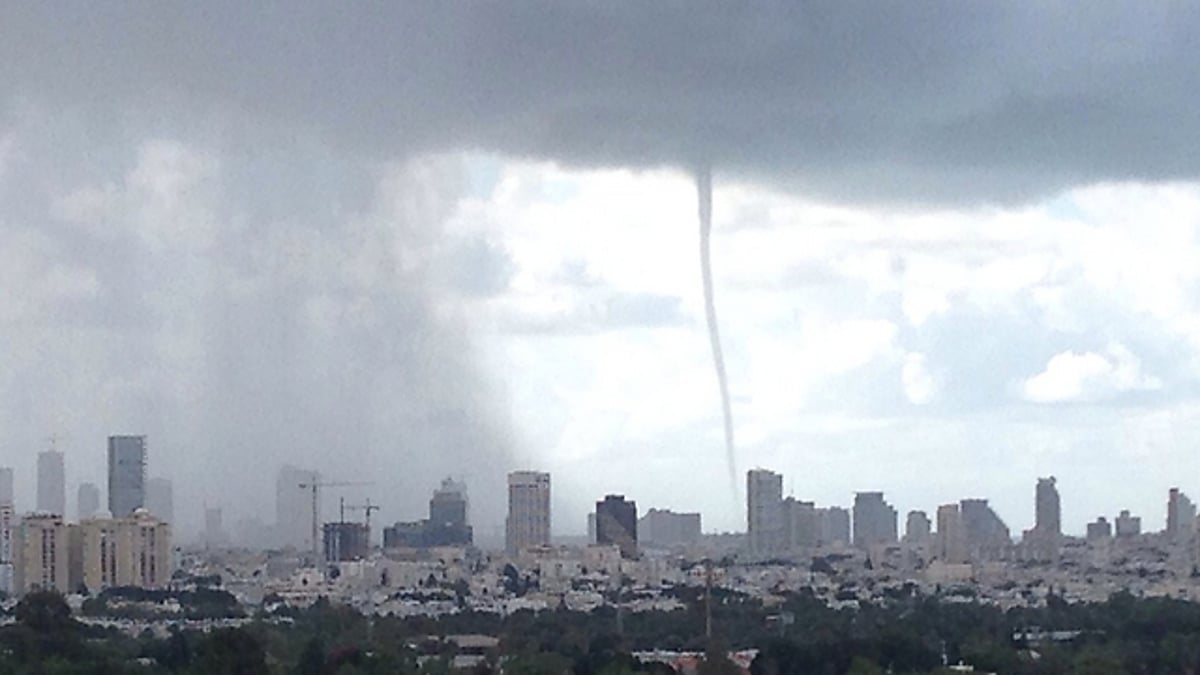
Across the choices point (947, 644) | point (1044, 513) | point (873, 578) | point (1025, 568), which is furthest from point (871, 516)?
point (947, 644)

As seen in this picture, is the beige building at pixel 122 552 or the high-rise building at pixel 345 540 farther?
the high-rise building at pixel 345 540

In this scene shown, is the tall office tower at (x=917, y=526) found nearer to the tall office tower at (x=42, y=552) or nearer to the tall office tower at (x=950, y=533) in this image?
the tall office tower at (x=950, y=533)

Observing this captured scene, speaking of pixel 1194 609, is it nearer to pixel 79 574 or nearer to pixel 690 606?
pixel 690 606

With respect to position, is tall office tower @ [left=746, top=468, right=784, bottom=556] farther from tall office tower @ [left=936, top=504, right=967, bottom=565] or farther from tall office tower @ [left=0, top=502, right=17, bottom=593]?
tall office tower @ [left=0, top=502, right=17, bottom=593]

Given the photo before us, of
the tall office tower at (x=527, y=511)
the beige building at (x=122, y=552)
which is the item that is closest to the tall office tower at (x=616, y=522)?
the tall office tower at (x=527, y=511)

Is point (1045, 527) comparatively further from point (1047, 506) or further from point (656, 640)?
point (656, 640)

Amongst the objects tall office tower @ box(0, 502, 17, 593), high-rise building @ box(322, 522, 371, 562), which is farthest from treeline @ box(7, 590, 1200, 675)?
high-rise building @ box(322, 522, 371, 562)
